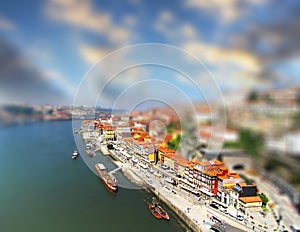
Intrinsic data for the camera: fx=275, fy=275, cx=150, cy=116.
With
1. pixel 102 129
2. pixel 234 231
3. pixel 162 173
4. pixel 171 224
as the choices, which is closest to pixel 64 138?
pixel 162 173

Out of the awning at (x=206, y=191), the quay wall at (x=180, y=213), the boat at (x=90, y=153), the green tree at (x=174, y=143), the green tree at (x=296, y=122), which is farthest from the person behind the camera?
the green tree at (x=174, y=143)

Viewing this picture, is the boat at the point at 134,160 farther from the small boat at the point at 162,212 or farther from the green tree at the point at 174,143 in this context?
the green tree at the point at 174,143

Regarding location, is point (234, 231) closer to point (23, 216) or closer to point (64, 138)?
point (23, 216)

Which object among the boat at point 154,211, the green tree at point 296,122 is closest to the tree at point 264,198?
the boat at point 154,211

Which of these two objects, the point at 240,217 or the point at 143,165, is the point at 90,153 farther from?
the point at 240,217

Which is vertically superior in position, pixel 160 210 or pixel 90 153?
pixel 90 153

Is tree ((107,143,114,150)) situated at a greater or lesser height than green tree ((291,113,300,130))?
lesser

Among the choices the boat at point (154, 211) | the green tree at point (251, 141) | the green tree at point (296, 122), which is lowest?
the boat at point (154, 211)

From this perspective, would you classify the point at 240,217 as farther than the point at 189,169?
No

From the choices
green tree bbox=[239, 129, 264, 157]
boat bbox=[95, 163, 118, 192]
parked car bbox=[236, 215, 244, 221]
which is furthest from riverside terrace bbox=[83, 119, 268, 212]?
green tree bbox=[239, 129, 264, 157]

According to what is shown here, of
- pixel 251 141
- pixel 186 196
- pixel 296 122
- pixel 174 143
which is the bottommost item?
pixel 186 196

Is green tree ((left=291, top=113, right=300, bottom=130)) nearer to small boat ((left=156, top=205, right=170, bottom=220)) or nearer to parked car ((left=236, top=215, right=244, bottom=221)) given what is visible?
parked car ((left=236, top=215, right=244, bottom=221))

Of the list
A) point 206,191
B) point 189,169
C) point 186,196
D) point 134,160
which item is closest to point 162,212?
point 186,196
